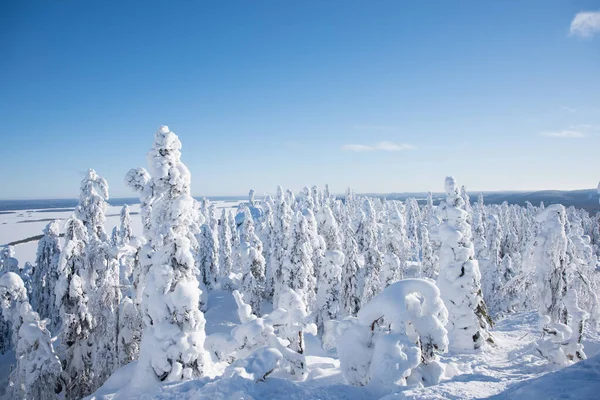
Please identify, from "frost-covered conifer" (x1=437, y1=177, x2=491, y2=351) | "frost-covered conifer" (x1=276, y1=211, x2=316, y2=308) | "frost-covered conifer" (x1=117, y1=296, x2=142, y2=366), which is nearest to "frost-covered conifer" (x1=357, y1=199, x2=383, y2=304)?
"frost-covered conifer" (x1=276, y1=211, x2=316, y2=308)

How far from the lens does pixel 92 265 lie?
13.8 metres

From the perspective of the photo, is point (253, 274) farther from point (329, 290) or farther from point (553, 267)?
point (553, 267)

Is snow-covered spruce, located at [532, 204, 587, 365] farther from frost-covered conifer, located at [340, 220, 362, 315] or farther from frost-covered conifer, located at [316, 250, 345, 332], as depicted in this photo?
frost-covered conifer, located at [340, 220, 362, 315]

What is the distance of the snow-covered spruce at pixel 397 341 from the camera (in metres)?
7.84

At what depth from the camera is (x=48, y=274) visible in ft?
68.2

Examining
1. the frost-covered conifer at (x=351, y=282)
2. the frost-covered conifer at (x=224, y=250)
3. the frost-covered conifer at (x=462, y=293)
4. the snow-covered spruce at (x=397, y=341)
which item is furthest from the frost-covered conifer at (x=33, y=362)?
the frost-covered conifer at (x=224, y=250)

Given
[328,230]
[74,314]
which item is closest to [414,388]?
[74,314]

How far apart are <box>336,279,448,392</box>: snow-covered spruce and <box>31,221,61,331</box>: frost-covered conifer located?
16656 mm

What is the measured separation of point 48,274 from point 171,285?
1677 centimetres

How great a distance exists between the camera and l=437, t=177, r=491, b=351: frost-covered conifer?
14914 mm

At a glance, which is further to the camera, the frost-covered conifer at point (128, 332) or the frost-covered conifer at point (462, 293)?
the frost-covered conifer at point (462, 293)

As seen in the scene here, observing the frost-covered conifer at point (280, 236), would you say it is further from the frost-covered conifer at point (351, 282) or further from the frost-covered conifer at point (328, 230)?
the frost-covered conifer at point (351, 282)

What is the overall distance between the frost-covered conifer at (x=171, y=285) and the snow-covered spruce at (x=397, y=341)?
14.0 ft

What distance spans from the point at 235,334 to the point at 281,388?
375 cm
